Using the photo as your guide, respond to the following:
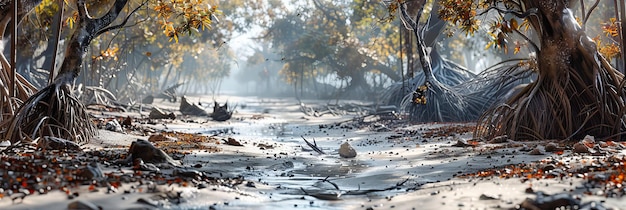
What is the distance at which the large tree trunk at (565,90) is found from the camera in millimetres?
10578

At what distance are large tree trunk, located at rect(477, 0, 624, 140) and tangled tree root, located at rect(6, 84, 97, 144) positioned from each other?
262 inches

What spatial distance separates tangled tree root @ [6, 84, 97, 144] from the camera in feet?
30.8

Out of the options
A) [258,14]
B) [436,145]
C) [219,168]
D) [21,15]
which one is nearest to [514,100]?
[436,145]

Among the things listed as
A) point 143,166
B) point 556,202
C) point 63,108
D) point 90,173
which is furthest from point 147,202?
point 63,108

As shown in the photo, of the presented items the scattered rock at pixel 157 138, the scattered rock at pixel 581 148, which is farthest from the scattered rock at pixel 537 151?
the scattered rock at pixel 157 138

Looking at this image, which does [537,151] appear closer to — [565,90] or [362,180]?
[362,180]

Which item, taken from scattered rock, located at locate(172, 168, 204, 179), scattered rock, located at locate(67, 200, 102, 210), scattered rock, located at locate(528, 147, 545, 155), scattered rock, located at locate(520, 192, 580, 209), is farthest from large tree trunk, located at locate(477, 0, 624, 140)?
scattered rock, located at locate(67, 200, 102, 210)

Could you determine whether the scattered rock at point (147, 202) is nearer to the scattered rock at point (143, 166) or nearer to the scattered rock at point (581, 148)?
the scattered rock at point (143, 166)

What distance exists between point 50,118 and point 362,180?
4573 millimetres

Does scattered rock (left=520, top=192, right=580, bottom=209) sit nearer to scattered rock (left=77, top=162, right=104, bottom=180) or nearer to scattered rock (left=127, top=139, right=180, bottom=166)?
scattered rock (left=77, top=162, right=104, bottom=180)

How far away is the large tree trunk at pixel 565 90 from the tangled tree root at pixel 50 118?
21.8ft

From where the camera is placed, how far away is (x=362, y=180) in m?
8.16

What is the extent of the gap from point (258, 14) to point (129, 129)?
3386 cm

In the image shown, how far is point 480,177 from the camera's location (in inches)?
286
